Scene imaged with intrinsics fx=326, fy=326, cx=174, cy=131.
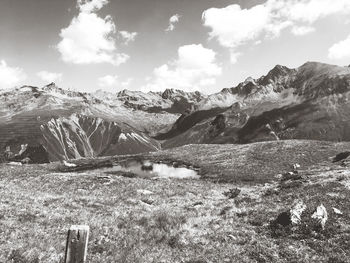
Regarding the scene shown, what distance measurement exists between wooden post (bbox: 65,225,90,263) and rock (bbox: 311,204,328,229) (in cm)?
1197

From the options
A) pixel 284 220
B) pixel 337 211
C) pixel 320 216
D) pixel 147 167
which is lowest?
pixel 147 167

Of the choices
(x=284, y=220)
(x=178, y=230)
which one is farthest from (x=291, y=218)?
(x=178, y=230)

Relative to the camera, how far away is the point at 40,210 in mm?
18797

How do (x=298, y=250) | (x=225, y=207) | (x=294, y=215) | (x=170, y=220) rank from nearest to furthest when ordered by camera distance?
(x=298, y=250)
(x=294, y=215)
(x=170, y=220)
(x=225, y=207)

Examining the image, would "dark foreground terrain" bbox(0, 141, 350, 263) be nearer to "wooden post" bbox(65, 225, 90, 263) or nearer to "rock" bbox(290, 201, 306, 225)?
"rock" bbox(290, 201, 306, 225)

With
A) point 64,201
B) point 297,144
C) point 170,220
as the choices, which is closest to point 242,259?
point 170,220

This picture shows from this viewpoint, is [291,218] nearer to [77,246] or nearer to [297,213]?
[297,213]

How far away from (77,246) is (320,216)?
12.7 meters

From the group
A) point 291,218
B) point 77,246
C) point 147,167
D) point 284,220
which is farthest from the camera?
point 147,167

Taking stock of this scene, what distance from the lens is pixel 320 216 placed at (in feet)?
52.2

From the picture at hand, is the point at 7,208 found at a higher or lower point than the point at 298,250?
higher

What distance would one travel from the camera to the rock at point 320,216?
1548cm

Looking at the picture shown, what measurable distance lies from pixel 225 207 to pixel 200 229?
619 cm

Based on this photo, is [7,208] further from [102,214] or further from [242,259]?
[242,259]
